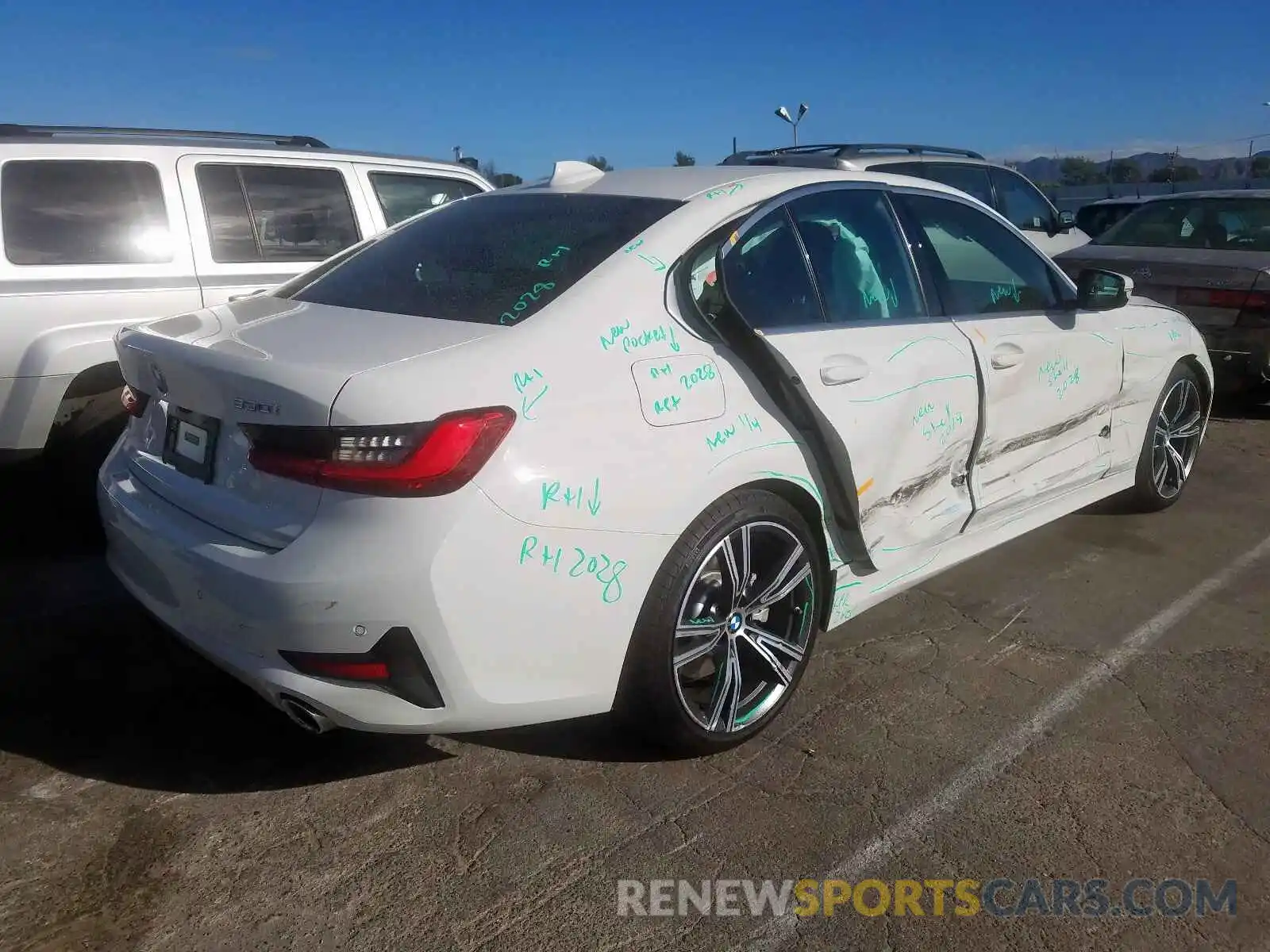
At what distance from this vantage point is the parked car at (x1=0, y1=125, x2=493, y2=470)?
14.8ft

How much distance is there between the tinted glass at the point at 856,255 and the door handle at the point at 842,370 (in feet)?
0.61

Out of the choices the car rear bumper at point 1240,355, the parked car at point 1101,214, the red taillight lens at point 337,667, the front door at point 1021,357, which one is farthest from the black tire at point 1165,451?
the parked car at point 1101,214

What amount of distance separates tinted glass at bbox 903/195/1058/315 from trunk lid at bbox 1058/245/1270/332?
10.3ft

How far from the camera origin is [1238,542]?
16.9 ft

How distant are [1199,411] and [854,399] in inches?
124

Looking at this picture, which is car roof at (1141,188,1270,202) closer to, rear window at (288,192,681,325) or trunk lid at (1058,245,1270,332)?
trunk lid at (1058,245,1270,332)

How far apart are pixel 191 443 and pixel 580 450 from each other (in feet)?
3.47

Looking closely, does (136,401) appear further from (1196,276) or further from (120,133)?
(1196,276)

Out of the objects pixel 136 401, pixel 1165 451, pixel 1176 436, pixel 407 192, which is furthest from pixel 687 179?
pixel 407 192

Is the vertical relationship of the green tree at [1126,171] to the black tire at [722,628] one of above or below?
below

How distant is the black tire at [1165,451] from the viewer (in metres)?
5.12

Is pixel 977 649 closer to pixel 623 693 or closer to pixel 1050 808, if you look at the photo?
pixel 1050 808

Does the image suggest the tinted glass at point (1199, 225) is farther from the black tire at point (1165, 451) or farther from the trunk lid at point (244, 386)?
the trunk lid at point (244, 386)

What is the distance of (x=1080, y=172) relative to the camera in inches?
1459
